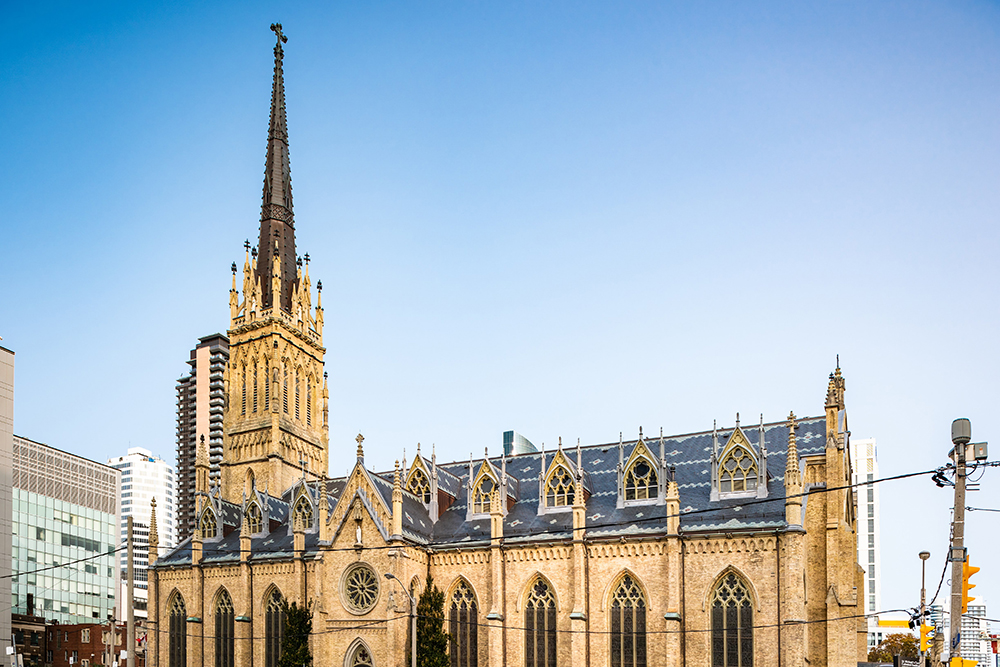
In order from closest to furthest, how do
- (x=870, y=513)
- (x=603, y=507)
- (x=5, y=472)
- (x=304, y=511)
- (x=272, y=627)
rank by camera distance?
1. (x=603, y=507)
2. (x=272, y=627)
3. (x=304, y=511)
4. (x=5, y=472)
5. (x=870, y=513)

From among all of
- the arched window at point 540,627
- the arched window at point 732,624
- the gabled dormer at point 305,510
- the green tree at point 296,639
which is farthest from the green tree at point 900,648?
the green tree at point 296,639

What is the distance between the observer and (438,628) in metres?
50.3

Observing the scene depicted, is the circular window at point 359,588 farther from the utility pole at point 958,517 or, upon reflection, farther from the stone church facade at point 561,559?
the utility pole at point 958,517

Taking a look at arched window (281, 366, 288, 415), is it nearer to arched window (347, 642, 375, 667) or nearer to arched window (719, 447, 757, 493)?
arched window (347, 642, 375, 667)

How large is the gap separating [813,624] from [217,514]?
1421 inches

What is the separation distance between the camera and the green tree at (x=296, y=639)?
5259 cm

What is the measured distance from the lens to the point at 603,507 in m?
51.5

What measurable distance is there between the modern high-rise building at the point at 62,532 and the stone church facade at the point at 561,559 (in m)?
60.1

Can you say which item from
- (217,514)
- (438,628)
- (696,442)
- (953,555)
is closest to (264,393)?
(217,514)

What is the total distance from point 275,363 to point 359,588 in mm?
22093

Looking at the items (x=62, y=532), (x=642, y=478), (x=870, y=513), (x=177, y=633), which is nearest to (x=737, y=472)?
(x=642, y=478)

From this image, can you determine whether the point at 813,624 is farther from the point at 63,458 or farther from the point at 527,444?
the point at 63,458

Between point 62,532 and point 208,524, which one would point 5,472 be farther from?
point 208,524

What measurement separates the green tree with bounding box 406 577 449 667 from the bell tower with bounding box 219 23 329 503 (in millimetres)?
18957
